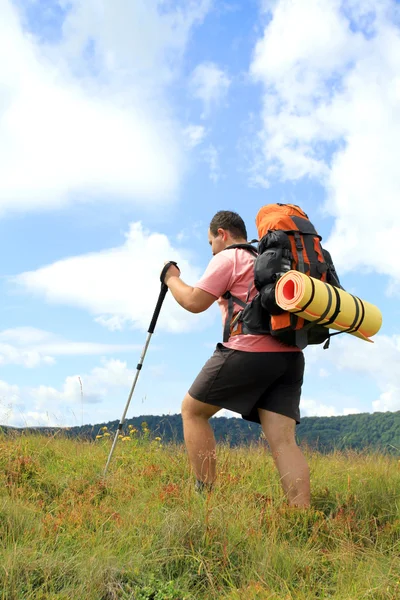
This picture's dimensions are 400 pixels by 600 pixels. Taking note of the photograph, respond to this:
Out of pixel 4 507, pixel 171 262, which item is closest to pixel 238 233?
pixel 171 262

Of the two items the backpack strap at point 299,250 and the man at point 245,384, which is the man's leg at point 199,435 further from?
the backpack strap at point 299,250

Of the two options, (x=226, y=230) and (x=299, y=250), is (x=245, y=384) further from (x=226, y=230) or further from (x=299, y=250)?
(x=226, y=230)

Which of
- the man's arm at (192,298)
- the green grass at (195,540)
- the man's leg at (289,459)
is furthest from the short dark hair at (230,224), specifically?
the green grass at (195,540)

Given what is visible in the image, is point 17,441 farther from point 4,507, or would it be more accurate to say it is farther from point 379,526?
point 379,526

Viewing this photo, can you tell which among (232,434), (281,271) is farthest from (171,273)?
(232,434)

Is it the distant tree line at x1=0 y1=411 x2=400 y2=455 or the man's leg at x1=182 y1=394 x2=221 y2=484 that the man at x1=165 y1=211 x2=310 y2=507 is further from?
the distant tree line at x1=0 y1=411 x2=400 y2=455

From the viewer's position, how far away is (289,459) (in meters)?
5.21

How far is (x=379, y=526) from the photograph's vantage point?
5445 mm

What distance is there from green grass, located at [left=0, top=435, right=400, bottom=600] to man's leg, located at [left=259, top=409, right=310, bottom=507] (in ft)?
0.43

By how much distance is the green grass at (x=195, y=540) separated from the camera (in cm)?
388

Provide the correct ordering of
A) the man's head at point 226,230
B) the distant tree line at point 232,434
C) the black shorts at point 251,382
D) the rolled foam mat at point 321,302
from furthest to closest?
1. the distant tree line at point 232,434
2. the man's head at point 226,230
3. the black shorts at point 251,382
4. the rolled foam mat at point 321,302

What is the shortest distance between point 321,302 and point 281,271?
0.44 m

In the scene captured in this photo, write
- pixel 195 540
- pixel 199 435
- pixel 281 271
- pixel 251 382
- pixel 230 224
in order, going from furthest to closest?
pixel 230 224 < pixel 199 435 < pixel 251 382 < pixel 281 271 < pixel 195 540

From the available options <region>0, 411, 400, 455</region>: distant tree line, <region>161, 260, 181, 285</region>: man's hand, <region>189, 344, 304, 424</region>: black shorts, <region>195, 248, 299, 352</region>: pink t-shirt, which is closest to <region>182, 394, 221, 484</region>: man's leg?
<region>189, 344, 304, 424</region>: black shorts
